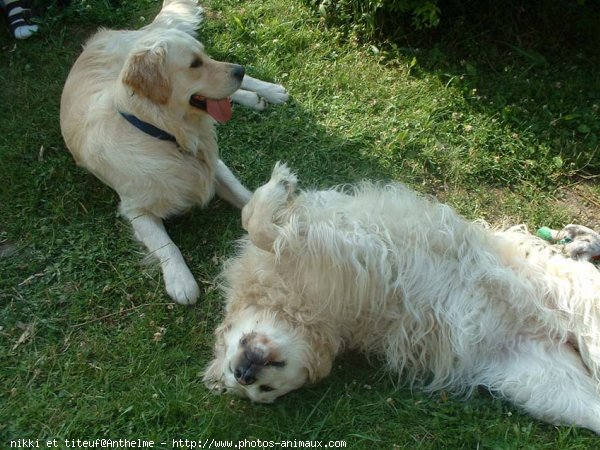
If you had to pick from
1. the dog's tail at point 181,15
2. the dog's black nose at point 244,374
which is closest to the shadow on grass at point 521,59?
the dog's tail at point 181,15

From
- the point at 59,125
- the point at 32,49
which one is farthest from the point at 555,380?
the point at 32,49

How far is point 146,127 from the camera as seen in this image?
3268 mm

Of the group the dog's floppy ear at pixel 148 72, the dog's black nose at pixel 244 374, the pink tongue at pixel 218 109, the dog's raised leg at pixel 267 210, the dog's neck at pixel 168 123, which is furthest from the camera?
the pink tongue at pixel 218 109

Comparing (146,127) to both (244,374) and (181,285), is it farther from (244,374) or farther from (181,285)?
(244,374)

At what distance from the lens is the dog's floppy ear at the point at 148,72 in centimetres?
303

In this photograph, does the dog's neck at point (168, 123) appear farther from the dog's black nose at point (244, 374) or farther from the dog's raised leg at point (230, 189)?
the dog's black nose at point (244, 374)

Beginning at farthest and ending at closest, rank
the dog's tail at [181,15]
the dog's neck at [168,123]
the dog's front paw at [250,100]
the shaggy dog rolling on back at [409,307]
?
the dog's tail at [181,15], the dog's front paw at [250,100], the dog's neck at [168,123], the shaggy dog rolling on back at [409,307]

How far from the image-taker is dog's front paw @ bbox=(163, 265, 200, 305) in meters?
3.19

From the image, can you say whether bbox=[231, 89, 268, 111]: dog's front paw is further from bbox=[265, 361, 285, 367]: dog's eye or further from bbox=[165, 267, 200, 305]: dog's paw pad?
bbox=[265, 361, 285, 367]: dog's eye

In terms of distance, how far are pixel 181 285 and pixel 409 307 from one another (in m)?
1.23

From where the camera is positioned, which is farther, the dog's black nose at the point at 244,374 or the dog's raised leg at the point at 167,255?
the dog's raised leg at the point at 167,255

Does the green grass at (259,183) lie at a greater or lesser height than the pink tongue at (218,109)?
lesser

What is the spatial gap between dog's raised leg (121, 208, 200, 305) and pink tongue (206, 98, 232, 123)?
0.69 meters

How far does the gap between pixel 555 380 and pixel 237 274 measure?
4.96 ft
